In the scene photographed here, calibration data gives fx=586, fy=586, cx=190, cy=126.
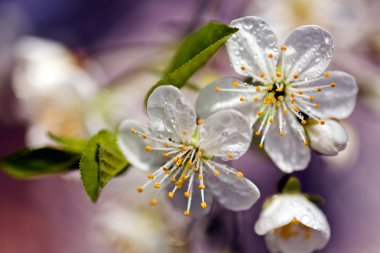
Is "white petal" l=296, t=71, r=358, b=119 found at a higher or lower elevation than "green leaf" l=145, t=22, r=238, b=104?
lower

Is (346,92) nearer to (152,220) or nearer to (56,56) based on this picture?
(152,220)

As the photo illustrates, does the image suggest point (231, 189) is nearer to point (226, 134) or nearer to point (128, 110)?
point (226, 134)

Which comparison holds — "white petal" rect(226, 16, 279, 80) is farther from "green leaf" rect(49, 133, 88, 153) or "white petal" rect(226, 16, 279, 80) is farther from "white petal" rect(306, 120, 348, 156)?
"green leaf" rect(49, 133, 88, 153)

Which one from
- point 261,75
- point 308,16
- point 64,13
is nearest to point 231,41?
point 261,75

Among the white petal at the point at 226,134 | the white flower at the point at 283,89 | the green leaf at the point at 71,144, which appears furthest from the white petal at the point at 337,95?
the green leaf at the point at 71,144

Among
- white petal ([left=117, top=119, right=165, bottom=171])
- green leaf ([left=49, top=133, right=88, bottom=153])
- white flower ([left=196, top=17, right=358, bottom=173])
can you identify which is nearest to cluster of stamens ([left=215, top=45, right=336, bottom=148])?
white flower ([left=196, top=17, right=358, bottom=173])

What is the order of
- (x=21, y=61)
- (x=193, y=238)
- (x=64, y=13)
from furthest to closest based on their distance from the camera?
(x=64, y=13)
(x=21, y=61)
(x=193, y=238)
